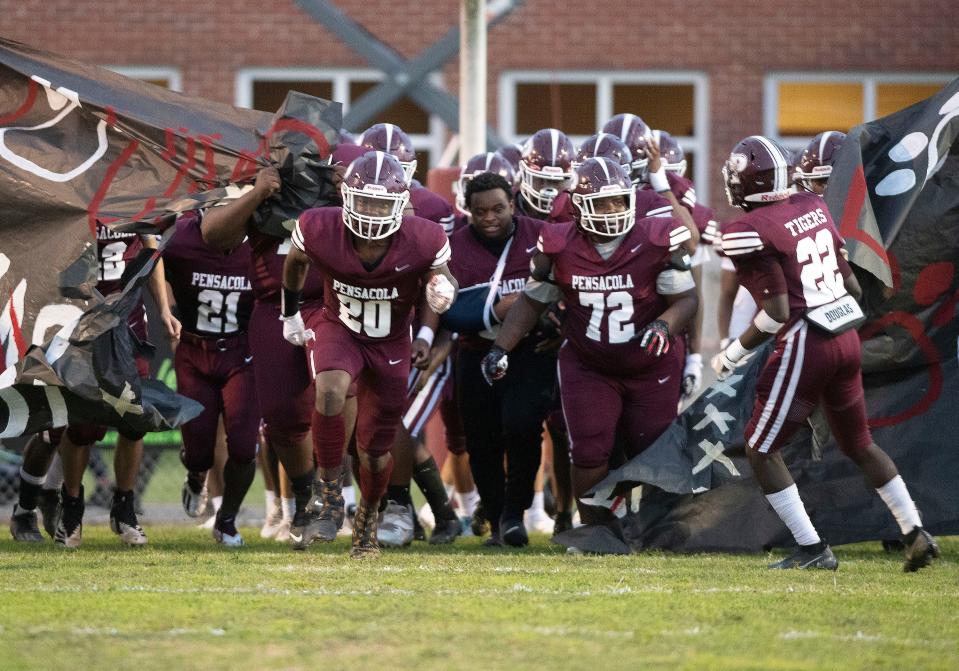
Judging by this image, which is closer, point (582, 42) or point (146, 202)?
point (146, 202)

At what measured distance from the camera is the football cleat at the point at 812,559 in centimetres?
673

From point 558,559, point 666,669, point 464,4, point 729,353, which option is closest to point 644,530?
point 558,559

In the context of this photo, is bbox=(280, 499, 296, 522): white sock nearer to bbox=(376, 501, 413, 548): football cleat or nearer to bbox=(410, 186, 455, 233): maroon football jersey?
bbox=(376, 501, 413, 548): football cleat

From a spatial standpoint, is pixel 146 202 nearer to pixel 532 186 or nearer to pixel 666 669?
pixel 532 186

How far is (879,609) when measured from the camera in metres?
5.50

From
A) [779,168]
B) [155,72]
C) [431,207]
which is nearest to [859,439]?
[779,168]

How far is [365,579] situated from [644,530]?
1.95m

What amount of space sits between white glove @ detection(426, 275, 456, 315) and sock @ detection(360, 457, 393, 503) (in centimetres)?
73

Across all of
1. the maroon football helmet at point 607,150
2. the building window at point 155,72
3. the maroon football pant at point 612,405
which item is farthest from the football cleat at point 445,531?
the building window at point 155,72

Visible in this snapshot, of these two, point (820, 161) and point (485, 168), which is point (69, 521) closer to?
point (485, 168)

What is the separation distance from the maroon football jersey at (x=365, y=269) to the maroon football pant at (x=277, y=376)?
53cm

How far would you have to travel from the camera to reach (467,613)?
5.31 meters

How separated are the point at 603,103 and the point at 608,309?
373 inches

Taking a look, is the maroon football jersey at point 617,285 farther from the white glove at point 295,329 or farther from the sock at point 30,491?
the sock at point 30,491
